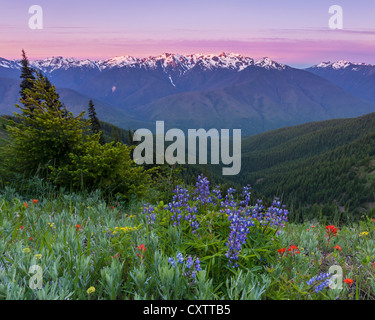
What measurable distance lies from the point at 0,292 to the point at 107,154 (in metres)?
6.12

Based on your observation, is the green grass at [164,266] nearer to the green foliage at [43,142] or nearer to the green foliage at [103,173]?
the green foliage at [103,173]

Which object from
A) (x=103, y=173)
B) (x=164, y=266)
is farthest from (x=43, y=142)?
(x=164, y=266)

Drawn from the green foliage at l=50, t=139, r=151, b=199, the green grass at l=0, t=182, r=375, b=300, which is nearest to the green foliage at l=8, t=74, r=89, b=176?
the green foliage at l=50, t=139, r=151, b=199

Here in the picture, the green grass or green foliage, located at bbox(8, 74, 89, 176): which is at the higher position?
green foliage, located at bbox(8, 74, 89, 176)

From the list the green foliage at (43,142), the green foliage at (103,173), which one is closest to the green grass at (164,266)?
the green foliage at (103,173)

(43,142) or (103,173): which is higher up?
(43,142)

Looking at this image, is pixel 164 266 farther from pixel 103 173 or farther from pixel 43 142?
pixel 43 142

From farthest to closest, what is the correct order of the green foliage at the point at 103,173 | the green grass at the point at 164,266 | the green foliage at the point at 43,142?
the green foliage at the point at 43,142
the green foliage at the point at 103,173
the green grass at the point at 164,266

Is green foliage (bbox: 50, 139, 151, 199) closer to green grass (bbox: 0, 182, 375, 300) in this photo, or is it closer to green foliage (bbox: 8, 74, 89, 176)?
green foliage (bbox: 8, 74, 89, 176)

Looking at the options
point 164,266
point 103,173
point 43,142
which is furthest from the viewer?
point 43,142

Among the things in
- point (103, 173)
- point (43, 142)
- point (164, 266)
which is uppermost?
point (43, 142)

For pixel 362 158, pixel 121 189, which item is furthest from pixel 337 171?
pixel 121 189

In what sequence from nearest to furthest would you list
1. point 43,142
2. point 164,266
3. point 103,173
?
point 164,266 < point 103,173 < point 43,142

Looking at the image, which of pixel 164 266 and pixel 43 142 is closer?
pixel 164 266
